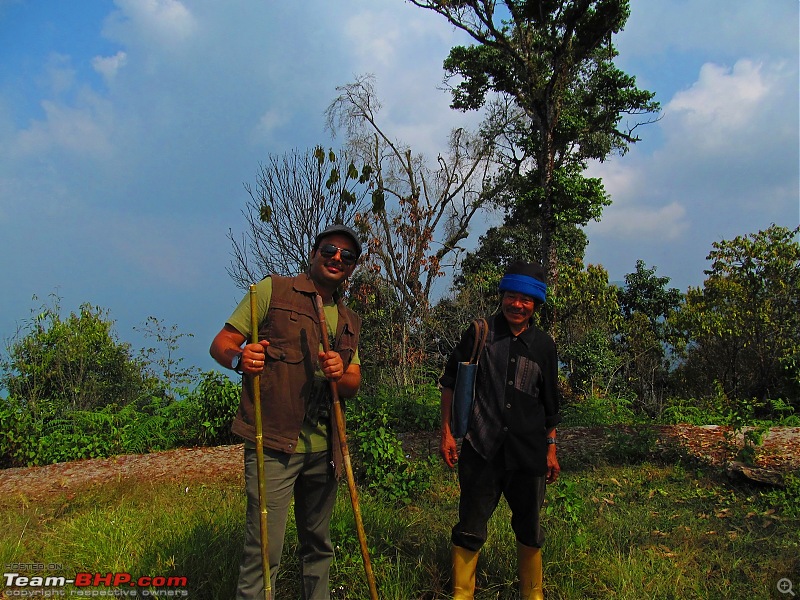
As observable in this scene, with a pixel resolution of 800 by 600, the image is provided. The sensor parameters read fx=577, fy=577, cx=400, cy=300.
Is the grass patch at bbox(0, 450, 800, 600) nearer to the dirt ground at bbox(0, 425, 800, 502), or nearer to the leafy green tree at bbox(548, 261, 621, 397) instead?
the dirt ground at bbox(0, 425, 800, 502)

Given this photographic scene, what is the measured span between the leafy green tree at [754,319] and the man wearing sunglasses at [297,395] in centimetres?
1190

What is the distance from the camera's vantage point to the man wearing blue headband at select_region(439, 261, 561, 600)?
9.96ft

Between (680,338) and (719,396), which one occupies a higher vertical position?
(680,338)

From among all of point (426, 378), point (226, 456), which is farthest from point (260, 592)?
point (426, 378)

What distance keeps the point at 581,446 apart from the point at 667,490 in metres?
1.92

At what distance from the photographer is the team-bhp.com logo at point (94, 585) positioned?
3332 millimetres

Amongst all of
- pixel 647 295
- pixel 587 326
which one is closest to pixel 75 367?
pixel 587 326

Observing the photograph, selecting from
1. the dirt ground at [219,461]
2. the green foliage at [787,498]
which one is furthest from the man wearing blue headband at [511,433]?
the dirt ground at [219,461]

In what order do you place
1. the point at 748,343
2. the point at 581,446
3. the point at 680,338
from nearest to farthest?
1. the point at 581,446
2. the point at 748,343
3. the point at 680,338

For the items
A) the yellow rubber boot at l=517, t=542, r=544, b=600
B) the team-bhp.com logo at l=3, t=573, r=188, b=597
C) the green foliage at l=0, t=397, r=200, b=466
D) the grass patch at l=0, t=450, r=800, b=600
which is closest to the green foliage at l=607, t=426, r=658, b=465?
the grass patch at l=0, t=450, r=800, b=600

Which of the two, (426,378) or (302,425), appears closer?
(302,425)

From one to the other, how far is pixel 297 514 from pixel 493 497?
1035mm

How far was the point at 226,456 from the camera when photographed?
26.4ft

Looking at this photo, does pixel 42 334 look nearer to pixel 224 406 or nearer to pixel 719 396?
pixel 224 406
